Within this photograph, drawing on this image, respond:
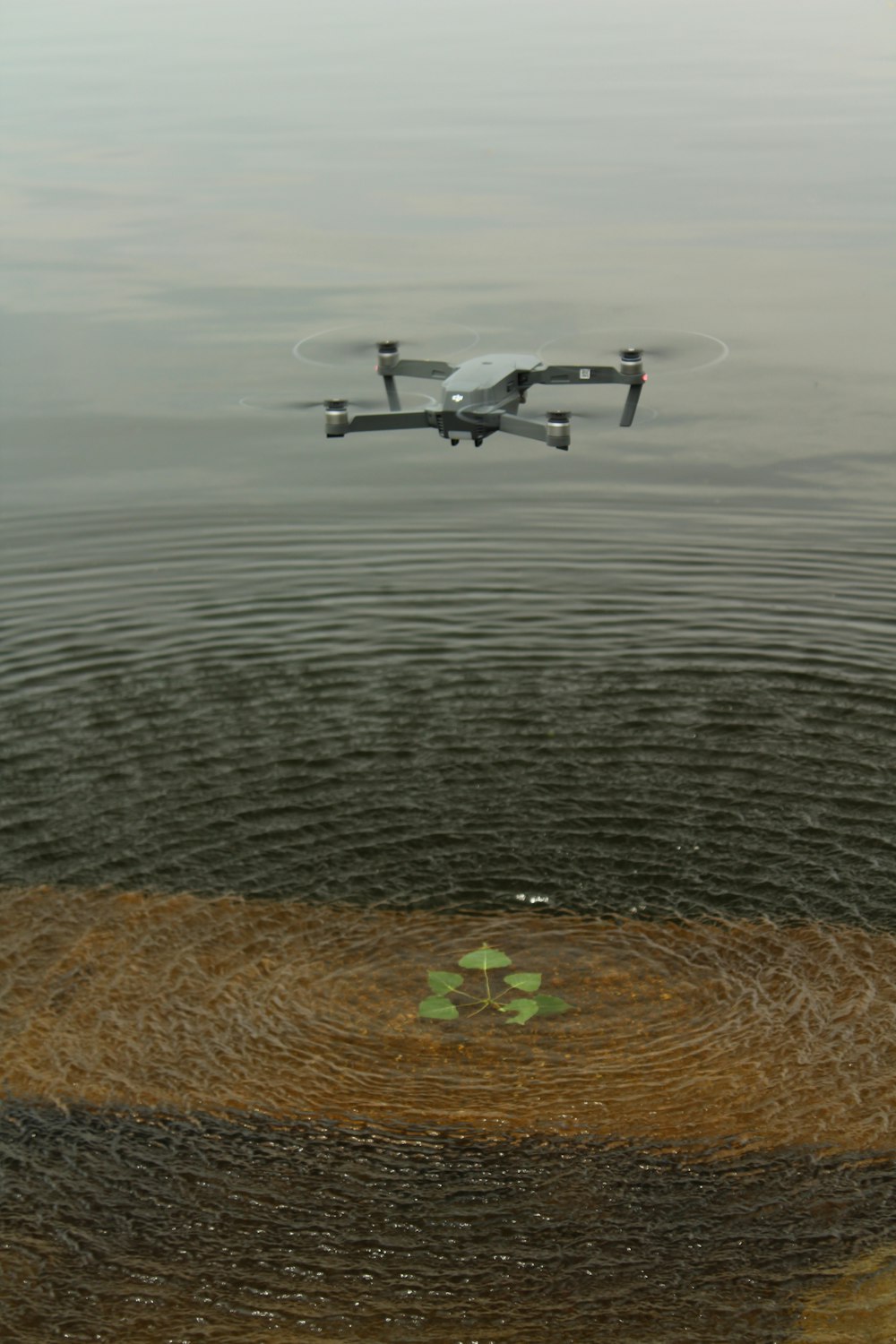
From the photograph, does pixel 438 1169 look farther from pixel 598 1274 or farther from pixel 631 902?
pixel 631 902

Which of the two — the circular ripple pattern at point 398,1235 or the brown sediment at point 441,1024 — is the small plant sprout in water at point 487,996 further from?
the circular ripple pattern at point 398,1235

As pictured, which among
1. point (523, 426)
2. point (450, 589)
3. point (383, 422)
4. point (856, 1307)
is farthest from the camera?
point (450, 589)

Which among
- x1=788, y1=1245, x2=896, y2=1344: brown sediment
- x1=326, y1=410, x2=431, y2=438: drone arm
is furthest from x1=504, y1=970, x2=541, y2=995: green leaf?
x1=326, y1=410, x2=431, y2=438: drone arm

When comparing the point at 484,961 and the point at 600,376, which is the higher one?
the point at 600,376

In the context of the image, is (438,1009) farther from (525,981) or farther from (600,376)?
(600,376)

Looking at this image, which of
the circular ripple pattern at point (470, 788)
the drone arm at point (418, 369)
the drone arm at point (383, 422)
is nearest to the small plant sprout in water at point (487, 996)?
the circular ripple pattern at point (470, 788)

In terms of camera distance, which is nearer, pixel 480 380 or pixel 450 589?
pixel 480 380

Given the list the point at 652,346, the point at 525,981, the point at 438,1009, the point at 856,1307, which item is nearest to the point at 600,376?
the point at 652,346
